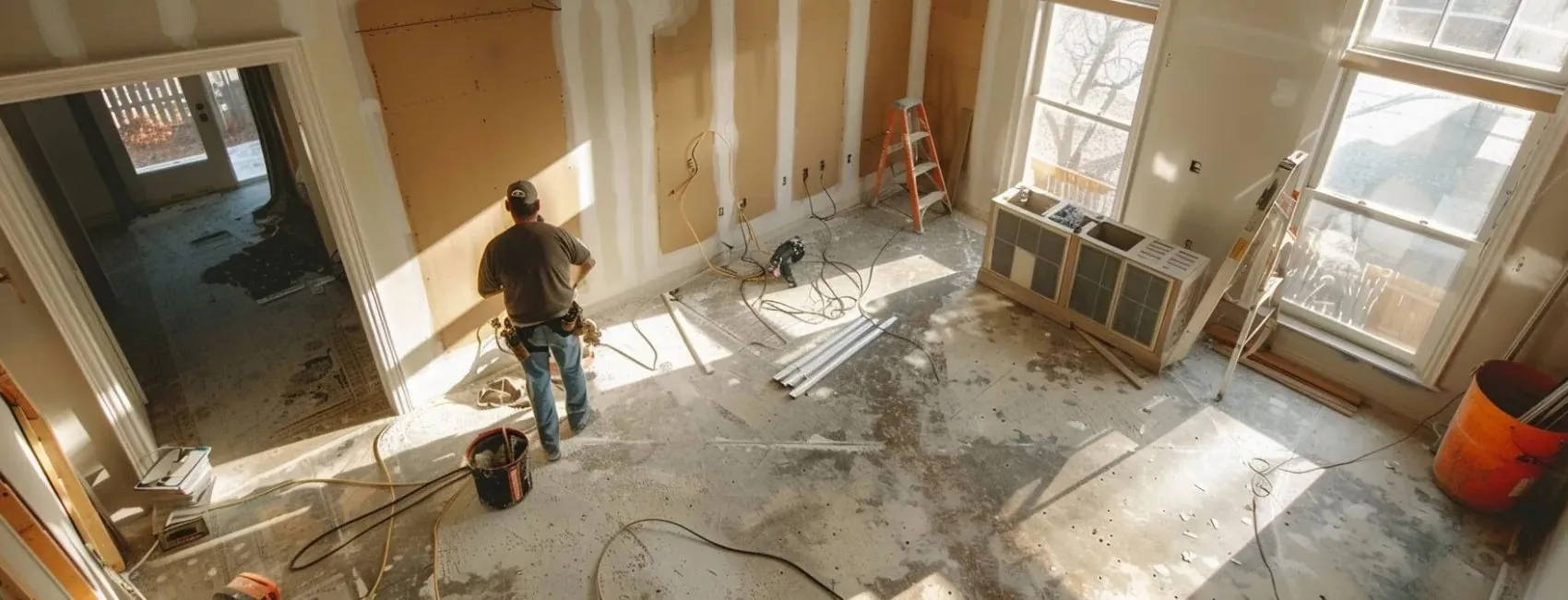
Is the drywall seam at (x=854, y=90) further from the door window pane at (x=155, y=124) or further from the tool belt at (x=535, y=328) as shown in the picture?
the door window pane at (x=155, y=124)

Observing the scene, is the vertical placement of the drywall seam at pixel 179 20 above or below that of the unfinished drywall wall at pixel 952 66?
above

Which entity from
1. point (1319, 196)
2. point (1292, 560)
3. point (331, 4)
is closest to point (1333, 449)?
point (1292, 560)

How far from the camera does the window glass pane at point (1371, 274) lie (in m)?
4.47

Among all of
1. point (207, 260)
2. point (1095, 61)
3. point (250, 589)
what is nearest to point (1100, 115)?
point (1095, 61)

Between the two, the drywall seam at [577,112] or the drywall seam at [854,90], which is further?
the drywall seam at [854,90]

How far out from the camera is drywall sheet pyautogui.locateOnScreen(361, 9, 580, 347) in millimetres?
4035

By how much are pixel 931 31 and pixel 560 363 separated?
4513 millimetres

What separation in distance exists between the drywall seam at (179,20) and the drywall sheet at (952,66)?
17.1 feet

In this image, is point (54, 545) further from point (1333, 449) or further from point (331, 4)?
point (1333, 449)

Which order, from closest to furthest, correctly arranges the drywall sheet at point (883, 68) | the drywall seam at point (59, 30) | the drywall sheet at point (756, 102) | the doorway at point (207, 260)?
the drywall seam at point (59, 30)
the doorway at point (207, 260)
the drywall sheet at point (756, 102)
the drywall sheet at point (883, 68)

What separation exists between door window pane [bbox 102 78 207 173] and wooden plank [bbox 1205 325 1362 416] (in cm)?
891

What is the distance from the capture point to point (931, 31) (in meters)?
6.86

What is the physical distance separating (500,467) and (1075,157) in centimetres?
478

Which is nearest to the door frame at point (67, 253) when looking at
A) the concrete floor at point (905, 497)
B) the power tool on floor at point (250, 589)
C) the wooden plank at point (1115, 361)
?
the concrete floor at point (905, 497)
